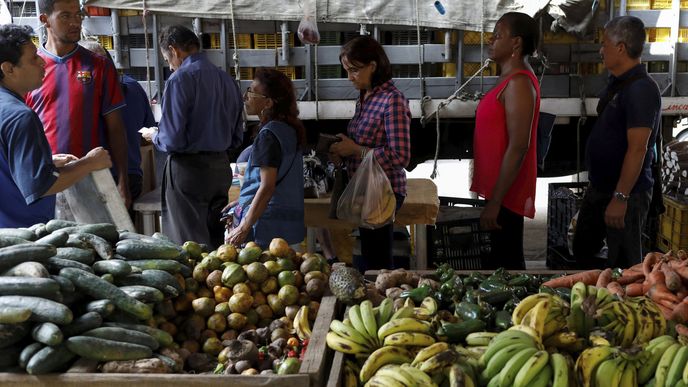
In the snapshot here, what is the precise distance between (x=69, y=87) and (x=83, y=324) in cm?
262

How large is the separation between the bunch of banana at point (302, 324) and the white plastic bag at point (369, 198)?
1.77m

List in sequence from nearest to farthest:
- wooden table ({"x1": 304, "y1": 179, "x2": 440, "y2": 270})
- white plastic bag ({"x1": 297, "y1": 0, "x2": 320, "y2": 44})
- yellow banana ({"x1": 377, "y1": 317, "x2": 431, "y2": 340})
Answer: yellow banana ({"x1": 377, "y1": 317, "x2": 431, "y2": 340})
wooden table ({"x1": 304, "y1": 179, "x2": 440, "y2": 270})
white plastic bag ({"x1": 297, "y1": 0, "x2": 320, "y2": 44})

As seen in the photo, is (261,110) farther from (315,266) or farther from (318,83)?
(318,83)

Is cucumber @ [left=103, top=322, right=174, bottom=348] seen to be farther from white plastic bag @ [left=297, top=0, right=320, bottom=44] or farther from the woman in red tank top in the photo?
white plastic bag @ [left=297, top=0, right=320, bottom=44]

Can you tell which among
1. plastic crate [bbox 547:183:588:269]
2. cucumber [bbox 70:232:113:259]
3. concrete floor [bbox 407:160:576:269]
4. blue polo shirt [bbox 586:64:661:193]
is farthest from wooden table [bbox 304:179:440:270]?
cucumber [bbox 70:232:113:259]

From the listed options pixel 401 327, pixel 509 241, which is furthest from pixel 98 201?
pixel 509 241

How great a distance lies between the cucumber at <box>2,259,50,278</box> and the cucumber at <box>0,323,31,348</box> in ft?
0.69

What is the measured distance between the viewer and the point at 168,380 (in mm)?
2371

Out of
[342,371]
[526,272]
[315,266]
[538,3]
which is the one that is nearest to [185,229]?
[315,266]

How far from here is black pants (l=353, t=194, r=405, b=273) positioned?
4.96 meters

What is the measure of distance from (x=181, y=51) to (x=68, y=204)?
150 centimetres

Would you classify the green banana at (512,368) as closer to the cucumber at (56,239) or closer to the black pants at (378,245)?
the cucumber at (56,239)

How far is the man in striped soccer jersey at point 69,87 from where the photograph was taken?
15.5 feet

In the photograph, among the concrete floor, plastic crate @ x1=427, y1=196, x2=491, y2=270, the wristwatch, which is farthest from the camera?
the concrete floor
